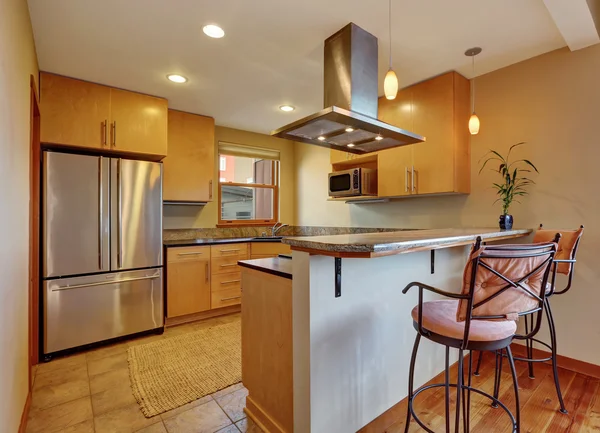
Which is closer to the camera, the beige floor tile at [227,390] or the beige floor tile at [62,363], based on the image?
the beige floor tile at [227,390]

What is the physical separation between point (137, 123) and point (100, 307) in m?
1.79

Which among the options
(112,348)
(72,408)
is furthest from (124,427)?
(112,348)

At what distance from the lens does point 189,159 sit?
371 centimetres

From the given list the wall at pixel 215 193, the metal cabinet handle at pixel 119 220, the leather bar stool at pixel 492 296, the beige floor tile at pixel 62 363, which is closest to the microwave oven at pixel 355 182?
the wall at pixel 215 193

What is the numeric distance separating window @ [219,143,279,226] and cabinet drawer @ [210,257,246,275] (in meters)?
0.75

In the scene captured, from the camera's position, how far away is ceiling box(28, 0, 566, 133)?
1.87 meters

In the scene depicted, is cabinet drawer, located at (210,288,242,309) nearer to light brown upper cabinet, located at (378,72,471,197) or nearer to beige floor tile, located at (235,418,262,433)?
beige floor tile, located at (235,418,262,433)

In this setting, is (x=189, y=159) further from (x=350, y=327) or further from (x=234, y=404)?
(x=350, y=327)

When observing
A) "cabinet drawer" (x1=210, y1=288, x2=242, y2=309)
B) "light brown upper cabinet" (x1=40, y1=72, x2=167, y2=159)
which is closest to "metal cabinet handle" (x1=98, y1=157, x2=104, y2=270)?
"light brown upper cabinet" (x1=40, y1=72, x2=167, y2=159)

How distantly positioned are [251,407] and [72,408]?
44.9 inches

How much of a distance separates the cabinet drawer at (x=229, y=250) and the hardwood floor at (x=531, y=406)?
2.50m

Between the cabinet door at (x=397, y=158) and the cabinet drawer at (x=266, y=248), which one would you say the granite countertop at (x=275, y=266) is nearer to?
the cabinet door at (x=397, y=158)

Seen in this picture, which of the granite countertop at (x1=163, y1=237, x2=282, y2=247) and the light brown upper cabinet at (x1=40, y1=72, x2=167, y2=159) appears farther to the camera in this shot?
the granite countertop at (x1=163, y1=237, x2=282, y2=247)

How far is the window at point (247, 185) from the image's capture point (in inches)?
175
